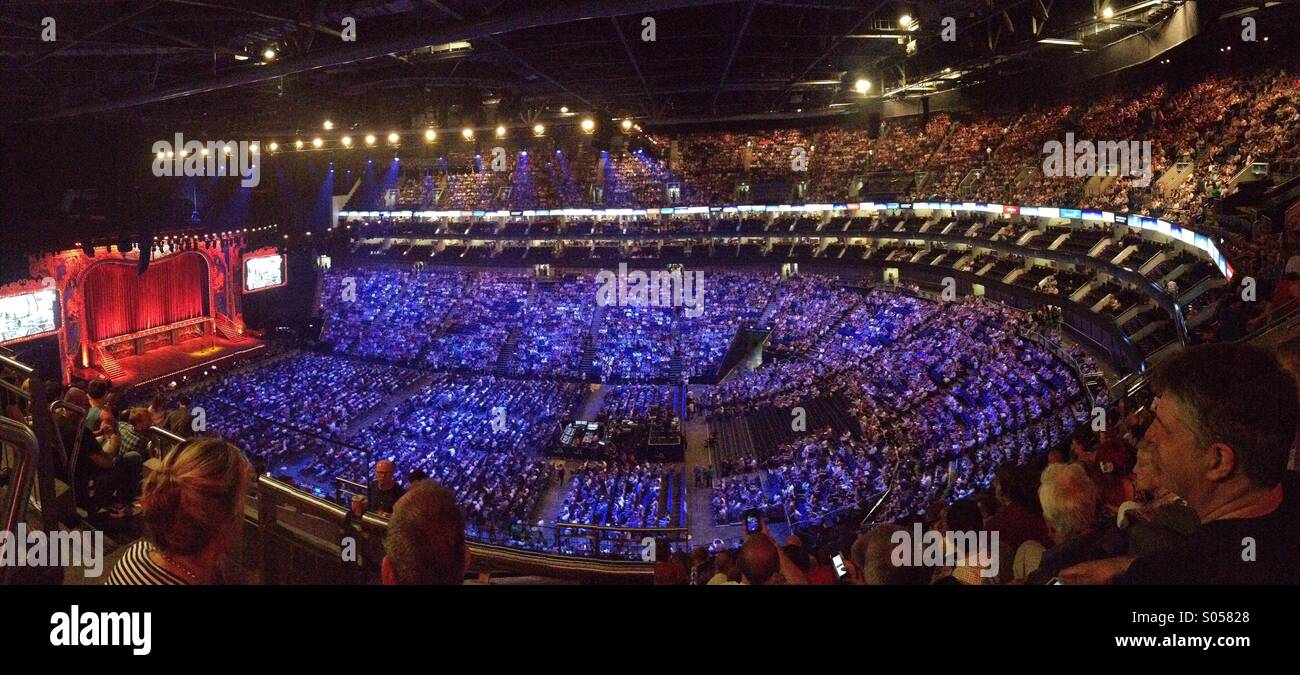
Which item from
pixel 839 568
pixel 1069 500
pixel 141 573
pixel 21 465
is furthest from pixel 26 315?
pixel 1069 500

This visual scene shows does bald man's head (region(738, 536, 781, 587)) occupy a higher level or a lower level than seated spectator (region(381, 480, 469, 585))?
lower

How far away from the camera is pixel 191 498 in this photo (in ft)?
6.20

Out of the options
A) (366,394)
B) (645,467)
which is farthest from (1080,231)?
(366,394)

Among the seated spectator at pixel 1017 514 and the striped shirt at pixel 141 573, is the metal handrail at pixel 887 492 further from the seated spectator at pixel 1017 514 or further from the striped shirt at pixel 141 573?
the striped shirt at pixel 141 573

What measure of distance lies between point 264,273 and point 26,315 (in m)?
9.44

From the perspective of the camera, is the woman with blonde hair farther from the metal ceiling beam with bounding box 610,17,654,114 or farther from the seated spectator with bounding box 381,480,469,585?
the metal ceiling beam with bounding box 610,17,654,114

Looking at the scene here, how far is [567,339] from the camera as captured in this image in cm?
2889

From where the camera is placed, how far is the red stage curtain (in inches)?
903

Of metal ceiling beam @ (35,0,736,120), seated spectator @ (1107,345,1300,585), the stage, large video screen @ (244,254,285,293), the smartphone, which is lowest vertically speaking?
the stage

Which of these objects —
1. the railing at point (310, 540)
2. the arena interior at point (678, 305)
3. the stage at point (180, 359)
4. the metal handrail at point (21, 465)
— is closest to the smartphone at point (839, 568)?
the arena interior at point (678, 305)

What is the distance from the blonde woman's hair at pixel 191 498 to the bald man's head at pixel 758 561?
209 centimetres

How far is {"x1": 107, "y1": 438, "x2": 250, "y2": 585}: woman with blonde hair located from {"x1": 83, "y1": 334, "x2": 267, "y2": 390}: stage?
75.5 feet

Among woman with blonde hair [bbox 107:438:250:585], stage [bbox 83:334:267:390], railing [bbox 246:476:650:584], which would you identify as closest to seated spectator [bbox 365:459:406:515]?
railing [bbox 246:476:650:584]

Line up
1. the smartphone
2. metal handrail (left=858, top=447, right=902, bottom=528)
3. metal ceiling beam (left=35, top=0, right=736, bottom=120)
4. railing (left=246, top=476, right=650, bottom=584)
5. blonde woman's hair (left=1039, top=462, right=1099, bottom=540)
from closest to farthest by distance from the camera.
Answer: blonde woman's hair (left=1039, top=462, right=1099, bottom=540) → railing (left=246, top=476, right=650, bottom=584) → the smartphone → metal ceiling beam (left=35, top=0, right=736, bottom=120) → metal handrail (left=858, top=447, right=902, bottom=528)
